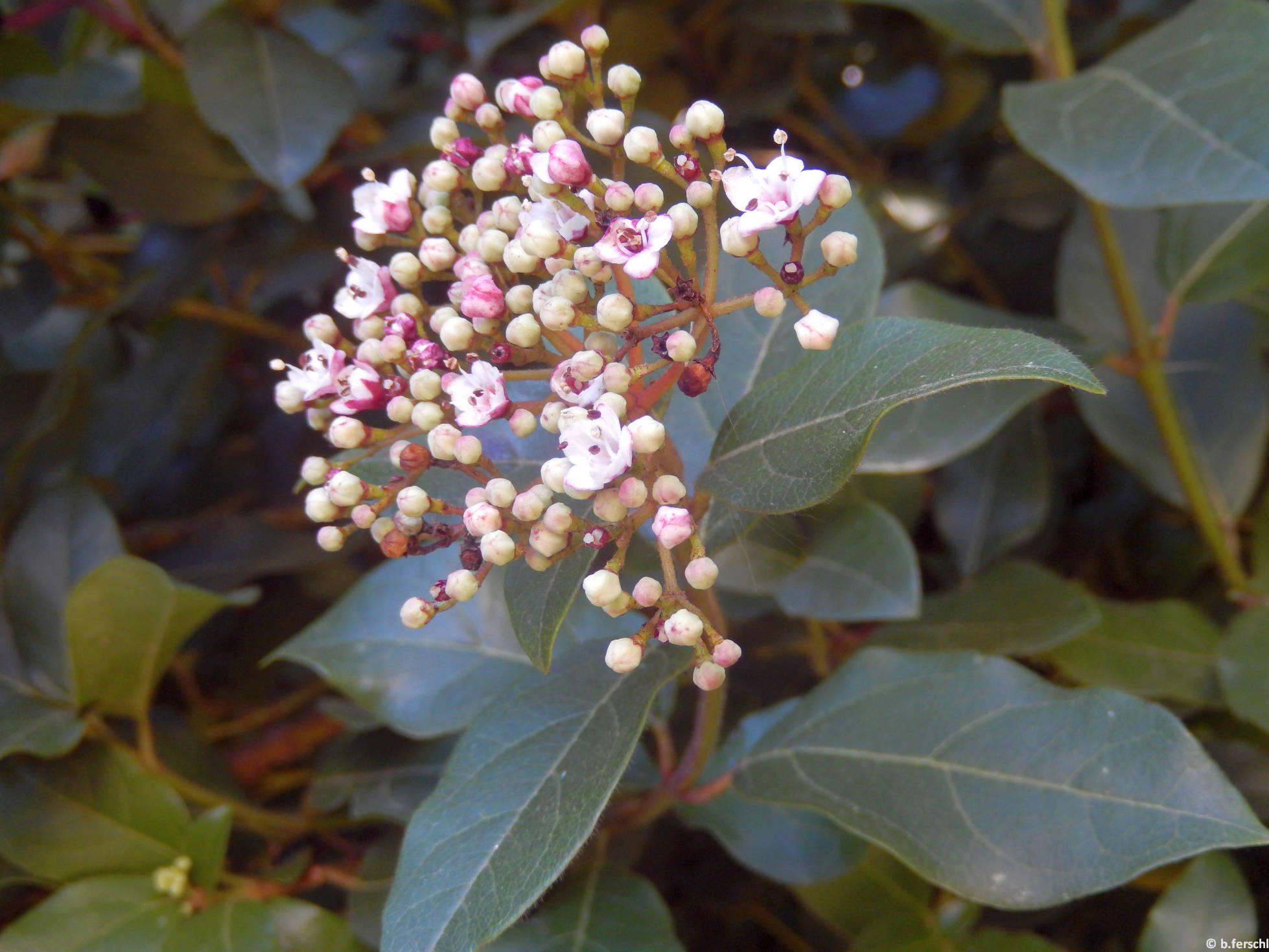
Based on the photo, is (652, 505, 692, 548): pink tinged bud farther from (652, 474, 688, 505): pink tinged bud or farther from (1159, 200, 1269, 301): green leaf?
(1159, 200, 1269, 301): green leaf

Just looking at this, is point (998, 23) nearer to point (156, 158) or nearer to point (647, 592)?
point (647, 592)

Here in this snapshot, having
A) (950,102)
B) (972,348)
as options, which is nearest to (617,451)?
(972,348)

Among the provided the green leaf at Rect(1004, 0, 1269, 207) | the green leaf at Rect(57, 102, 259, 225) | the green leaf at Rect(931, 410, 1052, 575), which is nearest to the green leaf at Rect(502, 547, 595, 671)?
the green leaf at Rect(1004, 0, 1269, 207)

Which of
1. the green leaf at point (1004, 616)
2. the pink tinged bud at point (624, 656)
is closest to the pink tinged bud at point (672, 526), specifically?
the pink tinged bud at point (624, 656)

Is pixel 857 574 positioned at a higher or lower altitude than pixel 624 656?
lower

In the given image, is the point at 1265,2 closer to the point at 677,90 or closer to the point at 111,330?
the point at 677,90

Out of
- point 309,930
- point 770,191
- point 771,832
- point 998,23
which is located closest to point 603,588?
point 770,191

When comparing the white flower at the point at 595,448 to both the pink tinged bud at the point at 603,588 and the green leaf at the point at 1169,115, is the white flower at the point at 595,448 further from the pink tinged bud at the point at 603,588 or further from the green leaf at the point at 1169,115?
the green leaf at the point at 1169,115
